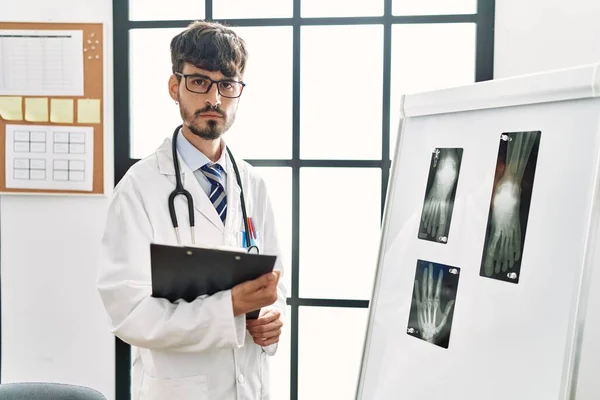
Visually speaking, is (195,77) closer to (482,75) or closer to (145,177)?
(145,177)

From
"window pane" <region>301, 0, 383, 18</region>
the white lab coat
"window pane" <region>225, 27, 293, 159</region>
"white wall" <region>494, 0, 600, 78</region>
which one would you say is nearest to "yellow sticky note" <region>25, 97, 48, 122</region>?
"window pane" <region>225, 27, 293, 159</region>

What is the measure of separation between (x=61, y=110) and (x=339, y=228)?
1.11 m

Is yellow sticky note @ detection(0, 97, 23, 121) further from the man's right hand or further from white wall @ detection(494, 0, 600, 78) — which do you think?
white wall @ detection(494, 0, 600, 78)

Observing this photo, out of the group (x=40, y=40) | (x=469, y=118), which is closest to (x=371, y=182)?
(x=469, y=118)

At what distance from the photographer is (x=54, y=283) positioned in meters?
2.14

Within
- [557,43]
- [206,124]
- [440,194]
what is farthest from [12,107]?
[557,43]

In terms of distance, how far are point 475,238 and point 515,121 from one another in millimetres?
244

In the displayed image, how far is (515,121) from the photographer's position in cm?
112

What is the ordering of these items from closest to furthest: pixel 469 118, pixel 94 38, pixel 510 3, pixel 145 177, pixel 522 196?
pixel 522 196 → pixel 469 118 → pixel 145 177 → pixel 510 3 → pixel 94 38

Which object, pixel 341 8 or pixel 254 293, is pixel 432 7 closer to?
pixel 341 8

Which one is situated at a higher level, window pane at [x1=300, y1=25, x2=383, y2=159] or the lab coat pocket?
window pane at [x1=300, y1=25, x2=383, y2=159]

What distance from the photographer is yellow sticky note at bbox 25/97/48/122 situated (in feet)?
6.91

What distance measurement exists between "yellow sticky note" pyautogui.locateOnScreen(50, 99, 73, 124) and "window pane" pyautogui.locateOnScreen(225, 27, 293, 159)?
22.6 inches

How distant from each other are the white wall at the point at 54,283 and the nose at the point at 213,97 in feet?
2.42
